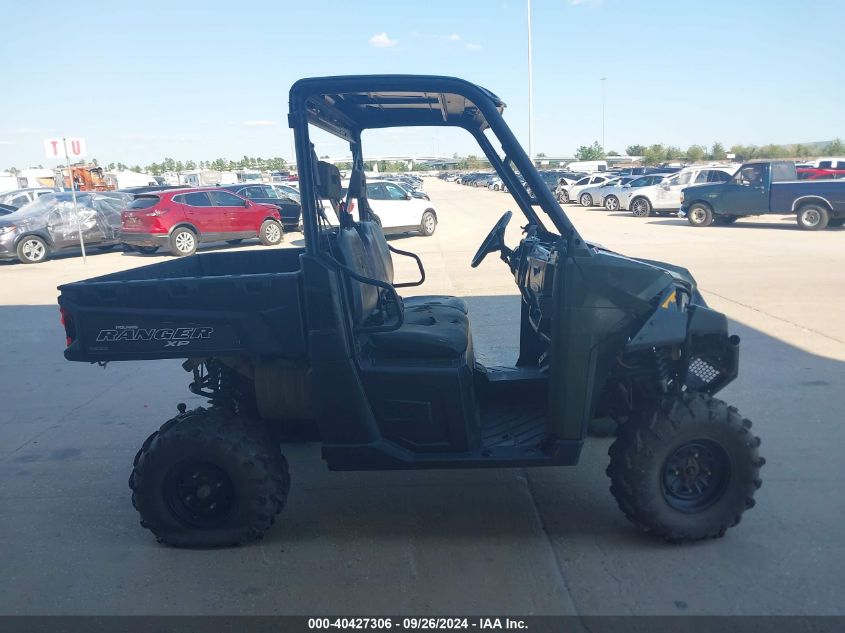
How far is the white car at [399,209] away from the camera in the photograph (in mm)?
18125

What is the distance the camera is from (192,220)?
16734mm

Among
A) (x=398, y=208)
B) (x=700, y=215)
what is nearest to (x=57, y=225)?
(x=398, y=208)

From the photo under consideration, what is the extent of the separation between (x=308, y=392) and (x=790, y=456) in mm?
3139

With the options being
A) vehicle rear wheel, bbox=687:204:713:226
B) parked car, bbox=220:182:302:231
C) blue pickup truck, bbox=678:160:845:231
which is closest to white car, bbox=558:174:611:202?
vehicle rear wheel, bbox=687:204:713:226

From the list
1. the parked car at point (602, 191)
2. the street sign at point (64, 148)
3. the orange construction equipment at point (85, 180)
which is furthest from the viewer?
the orange construction equipment at point (85, 180)

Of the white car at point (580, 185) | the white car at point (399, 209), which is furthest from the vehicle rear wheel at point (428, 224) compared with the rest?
the white car at point (580, 185)

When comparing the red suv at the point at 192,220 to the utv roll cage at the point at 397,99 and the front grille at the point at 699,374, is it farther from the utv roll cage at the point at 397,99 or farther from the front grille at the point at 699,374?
the front grille at the point at 699,374

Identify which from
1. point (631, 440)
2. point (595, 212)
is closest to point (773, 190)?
point (595, 212)

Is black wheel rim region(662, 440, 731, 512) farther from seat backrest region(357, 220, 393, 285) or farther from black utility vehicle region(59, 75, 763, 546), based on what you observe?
seat backrest region(357, 220, 393, 285)

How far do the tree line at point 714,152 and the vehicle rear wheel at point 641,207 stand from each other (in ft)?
129

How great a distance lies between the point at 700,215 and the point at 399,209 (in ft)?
27.9

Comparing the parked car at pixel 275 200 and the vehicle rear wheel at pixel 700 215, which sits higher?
the parked car at pixel 275 200

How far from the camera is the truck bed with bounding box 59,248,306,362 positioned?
331 centimetres

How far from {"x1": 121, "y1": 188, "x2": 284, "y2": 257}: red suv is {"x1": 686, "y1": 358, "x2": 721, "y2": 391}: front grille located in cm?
1444
